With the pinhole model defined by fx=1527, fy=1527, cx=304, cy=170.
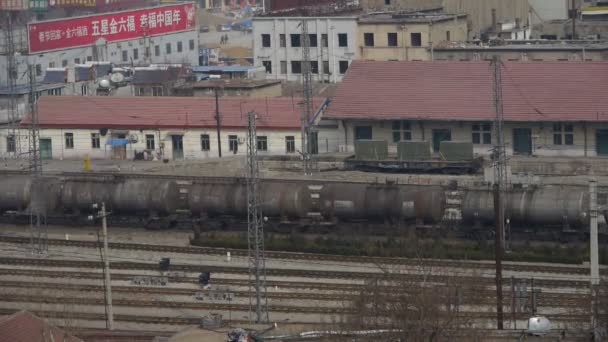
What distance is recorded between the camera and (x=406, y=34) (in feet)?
196

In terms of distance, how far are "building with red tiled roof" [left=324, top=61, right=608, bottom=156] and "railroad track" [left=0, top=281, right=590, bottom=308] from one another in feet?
44.6

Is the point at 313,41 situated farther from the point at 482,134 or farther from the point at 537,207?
the point at 537,207

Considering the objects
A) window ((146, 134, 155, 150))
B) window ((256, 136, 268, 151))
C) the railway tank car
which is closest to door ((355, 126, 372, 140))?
window ((256, 136, 268, 151))

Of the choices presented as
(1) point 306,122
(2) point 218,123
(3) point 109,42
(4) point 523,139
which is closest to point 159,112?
(2) point 218,123

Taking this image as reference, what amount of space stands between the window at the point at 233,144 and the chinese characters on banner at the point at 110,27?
18.7m

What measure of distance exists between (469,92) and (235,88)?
31.9 ft

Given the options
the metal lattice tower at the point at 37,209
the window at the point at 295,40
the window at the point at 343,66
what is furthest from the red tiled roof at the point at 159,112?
the window at the point at 295,40

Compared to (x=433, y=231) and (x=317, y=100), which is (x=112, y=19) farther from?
(x=433, y=231)

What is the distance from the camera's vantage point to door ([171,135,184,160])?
49000 mm

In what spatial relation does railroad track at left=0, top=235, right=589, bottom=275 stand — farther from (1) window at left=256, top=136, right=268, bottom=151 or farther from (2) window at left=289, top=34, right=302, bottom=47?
(2) window at left=289, top=34, right=302, bottom=47

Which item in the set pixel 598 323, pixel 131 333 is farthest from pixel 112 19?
pixel 598 323

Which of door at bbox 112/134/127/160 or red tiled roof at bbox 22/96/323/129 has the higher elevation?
red tiled roof at bbox 22/96/323/129

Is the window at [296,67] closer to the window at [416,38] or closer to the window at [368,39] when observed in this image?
the window at [368,39]

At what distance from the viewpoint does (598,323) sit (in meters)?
26.7
